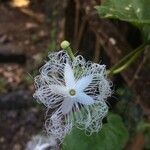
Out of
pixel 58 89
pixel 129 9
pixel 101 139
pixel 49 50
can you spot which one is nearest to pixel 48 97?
pixel 58 89

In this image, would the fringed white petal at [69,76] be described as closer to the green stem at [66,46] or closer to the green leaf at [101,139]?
the green stem at [66,46]

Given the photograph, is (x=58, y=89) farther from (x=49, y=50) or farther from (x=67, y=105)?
(x=49, y=50)

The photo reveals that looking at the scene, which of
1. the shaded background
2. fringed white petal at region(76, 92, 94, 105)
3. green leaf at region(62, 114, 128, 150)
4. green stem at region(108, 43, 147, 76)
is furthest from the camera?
the shaded background

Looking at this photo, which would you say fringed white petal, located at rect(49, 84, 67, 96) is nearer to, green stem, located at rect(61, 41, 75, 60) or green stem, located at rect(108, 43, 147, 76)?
green stem, located at rect(61, 41, 75, 60)

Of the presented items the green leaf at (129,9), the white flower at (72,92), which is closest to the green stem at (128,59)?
the green leaf at (129,9)

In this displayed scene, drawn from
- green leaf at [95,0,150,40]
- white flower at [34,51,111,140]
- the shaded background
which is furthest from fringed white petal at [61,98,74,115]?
green leaf at [95,0,150,40]

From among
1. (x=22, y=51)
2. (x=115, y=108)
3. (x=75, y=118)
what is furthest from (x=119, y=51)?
(x=22, y=51)

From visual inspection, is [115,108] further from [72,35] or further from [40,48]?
[40,48]
